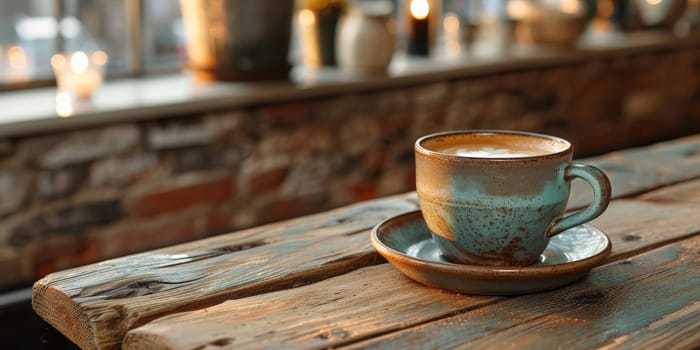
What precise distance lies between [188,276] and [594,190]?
396 mm

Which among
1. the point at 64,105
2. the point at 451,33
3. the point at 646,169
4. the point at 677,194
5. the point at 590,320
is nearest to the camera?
the point at 590,320

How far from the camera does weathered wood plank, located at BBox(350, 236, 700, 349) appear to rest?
73cm

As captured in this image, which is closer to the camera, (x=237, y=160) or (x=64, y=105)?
(x=64, y=105)

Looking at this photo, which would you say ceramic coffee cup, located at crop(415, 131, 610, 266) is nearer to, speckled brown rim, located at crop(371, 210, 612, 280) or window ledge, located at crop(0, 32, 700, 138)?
speckled brown rim, located at crop(371, 210, 612, 280)

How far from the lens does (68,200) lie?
207 cm

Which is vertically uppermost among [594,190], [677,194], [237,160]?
[594,190]

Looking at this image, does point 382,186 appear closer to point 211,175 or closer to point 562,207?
point 211,175

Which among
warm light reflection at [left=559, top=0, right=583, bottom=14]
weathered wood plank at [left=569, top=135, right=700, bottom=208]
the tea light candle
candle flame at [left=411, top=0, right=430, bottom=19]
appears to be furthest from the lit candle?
weathered wood plank at [left=569, top=135, right=700, bottom=208]

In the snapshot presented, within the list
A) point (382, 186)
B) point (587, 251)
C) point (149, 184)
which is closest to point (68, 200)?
point (149, 184)

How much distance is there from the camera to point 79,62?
216 centimetres

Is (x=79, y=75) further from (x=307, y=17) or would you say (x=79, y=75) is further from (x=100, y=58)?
(x=307, y=17)

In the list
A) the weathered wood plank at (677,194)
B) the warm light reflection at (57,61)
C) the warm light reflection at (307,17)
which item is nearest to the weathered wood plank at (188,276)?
the weathered wood plank at (677,194)

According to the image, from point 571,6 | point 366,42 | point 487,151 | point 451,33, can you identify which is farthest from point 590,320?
point 571,6

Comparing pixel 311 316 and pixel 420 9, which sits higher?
pixel 420 9
